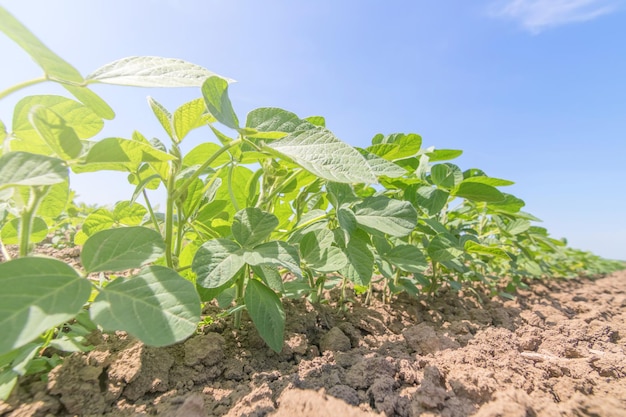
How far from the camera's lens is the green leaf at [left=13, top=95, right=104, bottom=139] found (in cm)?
76

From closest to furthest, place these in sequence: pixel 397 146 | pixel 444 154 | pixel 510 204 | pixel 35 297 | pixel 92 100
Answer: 1. pixel 35 297
2. pixel 92 100
3. pixel 397 146
4. pixel 444 154
5. pixel 510 204

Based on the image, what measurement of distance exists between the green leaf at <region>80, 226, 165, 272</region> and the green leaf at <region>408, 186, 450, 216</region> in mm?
860

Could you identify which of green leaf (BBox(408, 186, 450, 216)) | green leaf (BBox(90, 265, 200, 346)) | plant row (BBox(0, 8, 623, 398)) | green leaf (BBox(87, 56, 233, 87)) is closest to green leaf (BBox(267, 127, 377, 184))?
plant row (BBox(0, 8, 623, 398))

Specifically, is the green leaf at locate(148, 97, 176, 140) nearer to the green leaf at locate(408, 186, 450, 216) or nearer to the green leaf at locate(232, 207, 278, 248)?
the green leaf at locate(232, 207, 278, 248)

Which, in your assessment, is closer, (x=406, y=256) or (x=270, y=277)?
(x=270, y=277)

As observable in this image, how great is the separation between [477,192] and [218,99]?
0.96 meters

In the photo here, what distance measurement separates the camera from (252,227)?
33.2 inches

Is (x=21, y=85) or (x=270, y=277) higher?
(x=21, y=85)

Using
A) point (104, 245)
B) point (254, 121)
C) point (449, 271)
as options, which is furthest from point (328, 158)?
point (449, 271)

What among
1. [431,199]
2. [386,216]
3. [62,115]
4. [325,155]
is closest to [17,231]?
[62,115]

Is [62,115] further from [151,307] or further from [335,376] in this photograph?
[335,376]

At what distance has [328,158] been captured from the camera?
0.66m

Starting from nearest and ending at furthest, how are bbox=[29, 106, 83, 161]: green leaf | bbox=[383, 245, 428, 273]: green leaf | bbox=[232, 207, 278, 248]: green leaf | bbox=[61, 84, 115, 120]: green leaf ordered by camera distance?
1. bbox=[29, 106, 83, 161]: green leaf
2. bbox=[61, 84, 115, 120]: green leaf
3. bbox=[232, 207, 278, 248]: green leaf
4. bbox=[383, 245, 428, 273]: green leaf

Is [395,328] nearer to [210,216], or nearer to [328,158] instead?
[210,216]
